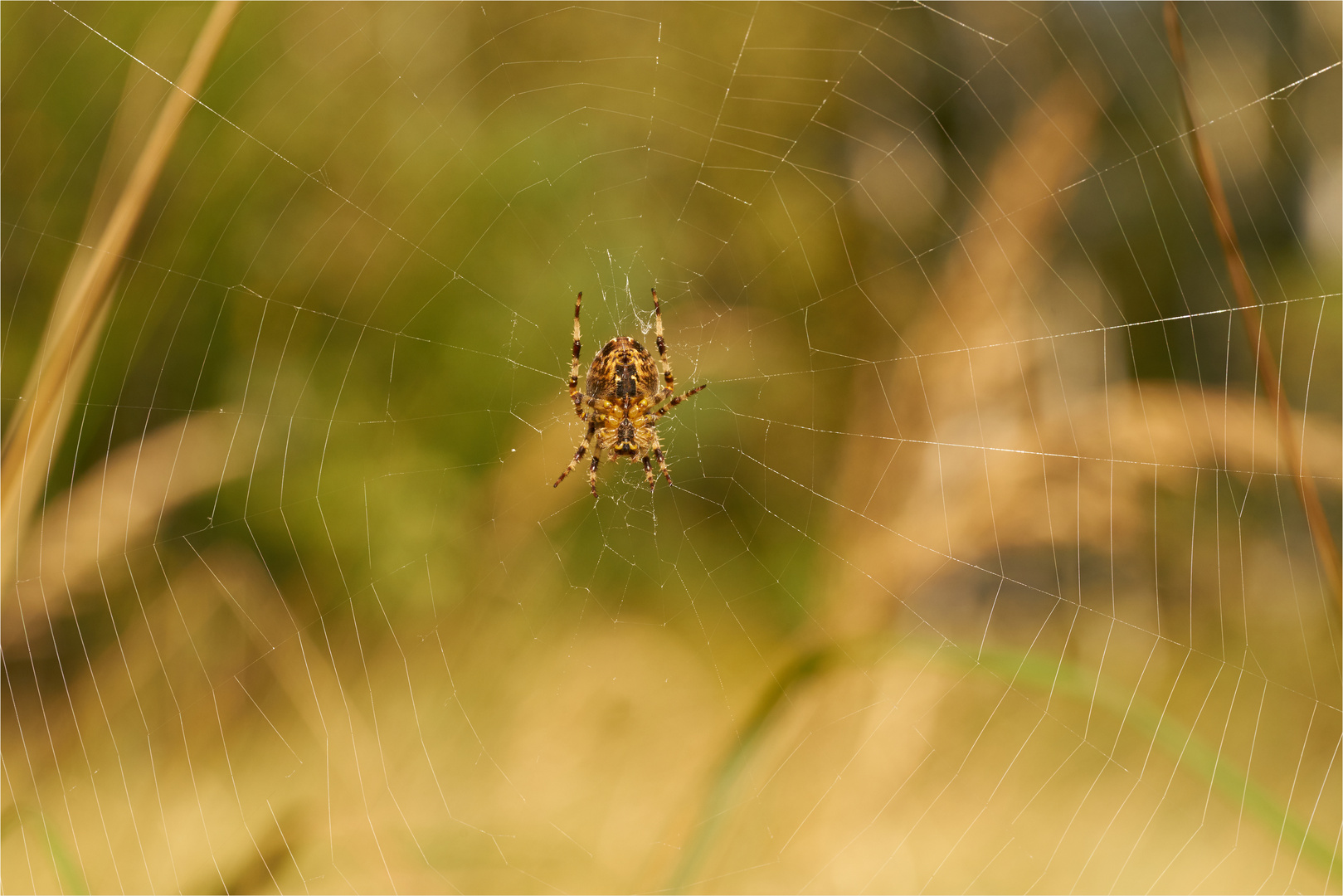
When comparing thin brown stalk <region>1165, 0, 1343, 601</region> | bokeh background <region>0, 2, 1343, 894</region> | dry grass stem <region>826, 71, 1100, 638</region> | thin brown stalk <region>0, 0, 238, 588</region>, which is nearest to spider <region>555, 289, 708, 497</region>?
bokeh background <region>0, 2, 1343, 894</region>

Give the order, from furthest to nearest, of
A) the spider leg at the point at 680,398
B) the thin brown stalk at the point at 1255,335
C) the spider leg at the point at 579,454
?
the spider leg at the point at 680,398
the spider leg at the point at 579,454
the thin brown stalk at the point at 1255,335

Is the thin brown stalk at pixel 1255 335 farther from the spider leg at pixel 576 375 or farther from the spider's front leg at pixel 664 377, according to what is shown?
the spider leg at pixel 576 375

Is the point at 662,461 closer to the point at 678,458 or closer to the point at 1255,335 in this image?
the point at 678,458

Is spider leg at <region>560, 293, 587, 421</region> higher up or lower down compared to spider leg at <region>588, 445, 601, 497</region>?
higher up

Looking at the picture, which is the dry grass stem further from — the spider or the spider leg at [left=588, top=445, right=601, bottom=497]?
the spider leg at [left=588, top=445, right=601, bottom=497]

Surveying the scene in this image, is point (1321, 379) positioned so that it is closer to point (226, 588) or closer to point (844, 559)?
point (844, 559)

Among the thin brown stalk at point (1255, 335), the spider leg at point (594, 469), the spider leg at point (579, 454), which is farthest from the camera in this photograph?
the spider leg at point (594, 469)

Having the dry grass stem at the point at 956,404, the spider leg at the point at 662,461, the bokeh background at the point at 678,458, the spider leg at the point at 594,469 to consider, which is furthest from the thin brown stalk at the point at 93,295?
the spider leg at the point at 662,461
